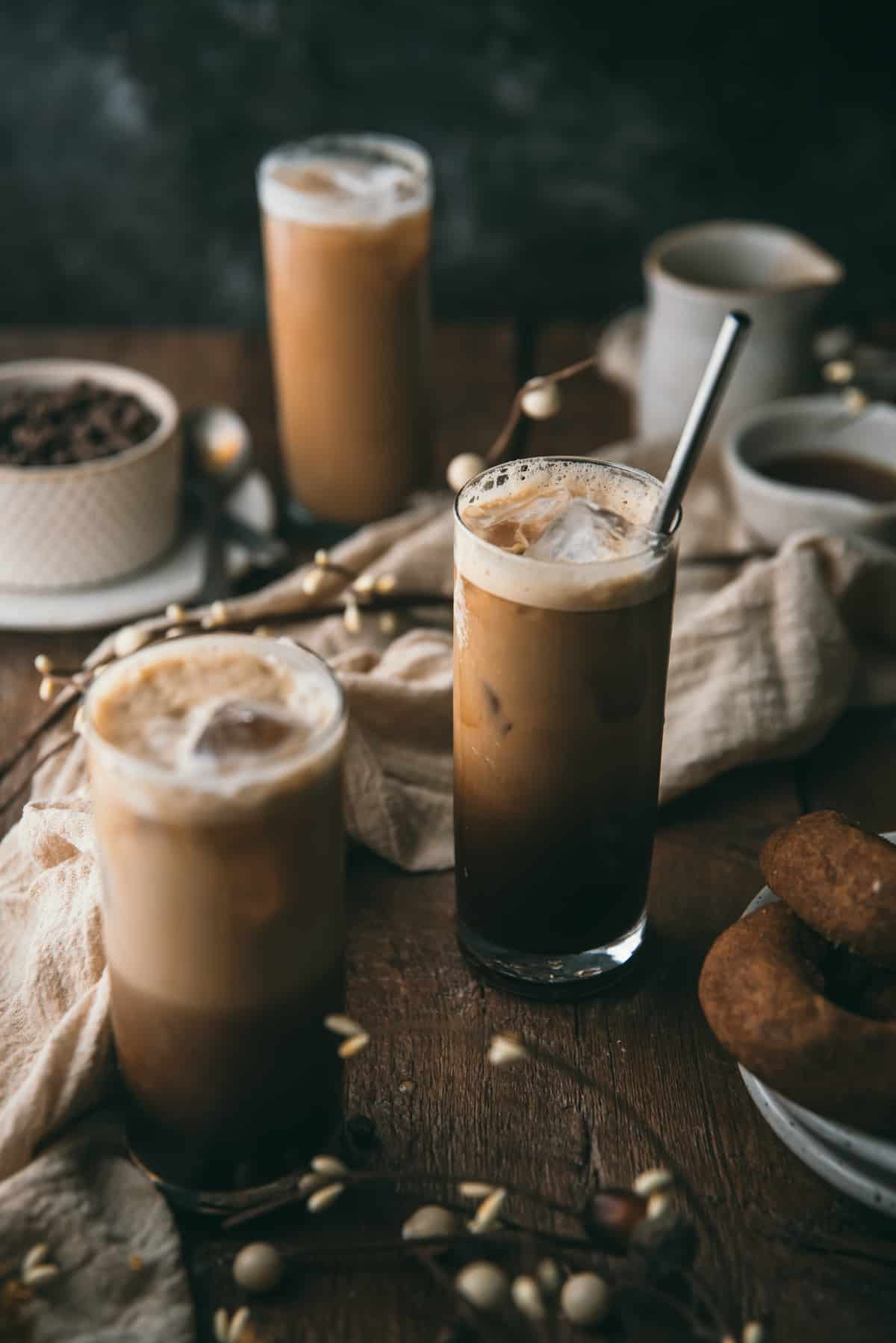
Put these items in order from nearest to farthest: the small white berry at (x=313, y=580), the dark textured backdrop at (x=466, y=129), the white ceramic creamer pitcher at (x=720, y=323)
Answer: the small white berry at (x=313, y=580) → the white ceramic creamer pitcher at (x=720, y=323) → the dark textured backdrop at (x=466, y=129)

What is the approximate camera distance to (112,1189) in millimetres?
964

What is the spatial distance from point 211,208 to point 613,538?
76.9 inches

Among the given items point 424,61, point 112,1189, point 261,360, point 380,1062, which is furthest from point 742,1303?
point 424,61

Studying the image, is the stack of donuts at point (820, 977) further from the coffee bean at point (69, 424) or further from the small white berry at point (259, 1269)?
the coffee bean at point (69, 424)

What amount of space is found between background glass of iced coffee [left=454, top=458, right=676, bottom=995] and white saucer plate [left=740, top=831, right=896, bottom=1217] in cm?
20

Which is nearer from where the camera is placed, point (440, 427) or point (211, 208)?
point (440, 427)

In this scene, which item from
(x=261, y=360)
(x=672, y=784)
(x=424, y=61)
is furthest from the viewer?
(x=424, y=61)

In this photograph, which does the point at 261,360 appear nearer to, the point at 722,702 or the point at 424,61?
the point at 424,61

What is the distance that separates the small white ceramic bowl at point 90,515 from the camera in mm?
1536

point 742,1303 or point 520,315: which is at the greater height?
point 742,1303

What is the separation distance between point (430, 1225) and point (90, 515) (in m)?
0.92

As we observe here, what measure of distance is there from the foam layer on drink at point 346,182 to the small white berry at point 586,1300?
118 cm

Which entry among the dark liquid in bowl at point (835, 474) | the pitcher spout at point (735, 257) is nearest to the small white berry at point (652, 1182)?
the dark liquid in bowl at point (835, 474)

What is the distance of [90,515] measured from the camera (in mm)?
1569
